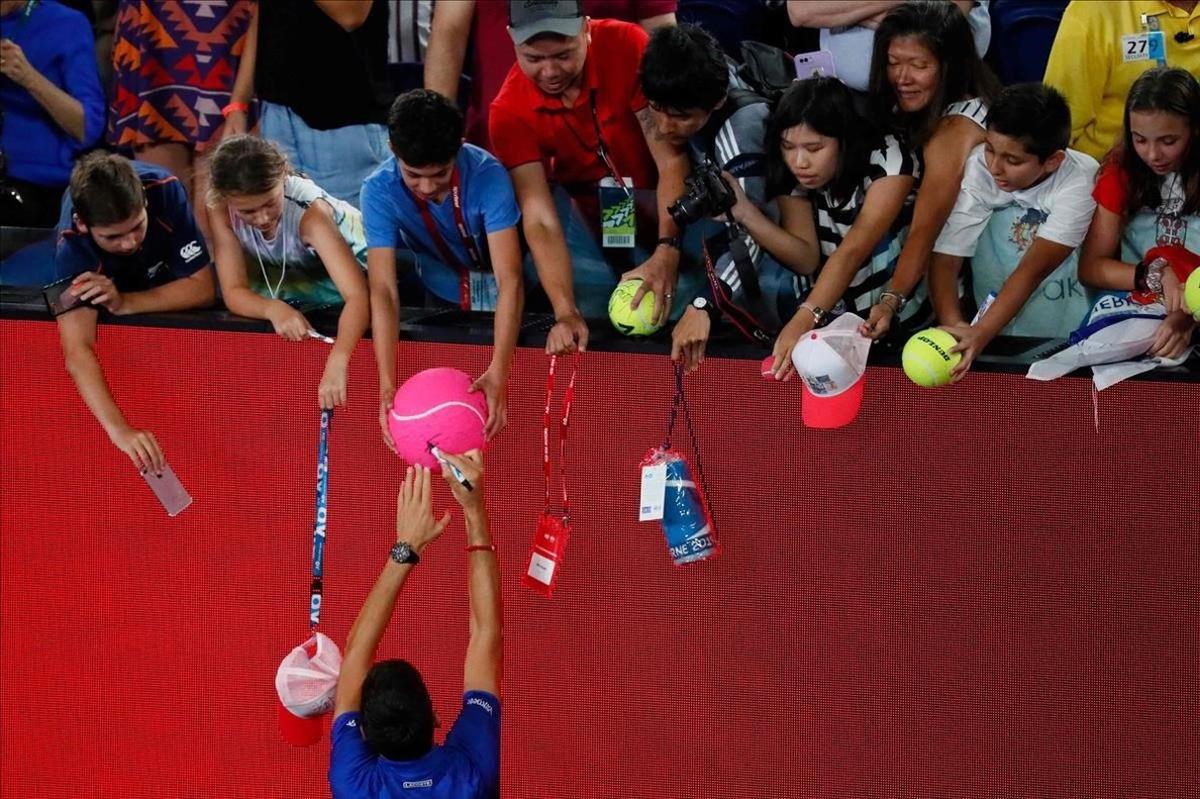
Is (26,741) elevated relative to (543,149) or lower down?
lower down

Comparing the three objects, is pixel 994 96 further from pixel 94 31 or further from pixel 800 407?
pixel 94 31

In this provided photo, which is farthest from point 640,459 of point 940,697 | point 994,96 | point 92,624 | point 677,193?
point 92,624

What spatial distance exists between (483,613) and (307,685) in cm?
53

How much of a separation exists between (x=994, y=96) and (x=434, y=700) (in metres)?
2.03

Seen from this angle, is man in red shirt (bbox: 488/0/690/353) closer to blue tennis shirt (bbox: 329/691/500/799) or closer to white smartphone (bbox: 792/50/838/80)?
white smartphone (bbox: 792/50/838/80)

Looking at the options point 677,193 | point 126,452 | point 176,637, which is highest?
point 677,193

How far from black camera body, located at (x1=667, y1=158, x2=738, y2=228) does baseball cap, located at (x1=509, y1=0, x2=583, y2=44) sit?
1.39ft

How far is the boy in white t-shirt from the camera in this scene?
117 inches

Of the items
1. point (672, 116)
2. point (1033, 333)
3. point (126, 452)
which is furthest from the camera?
point (126, 452)

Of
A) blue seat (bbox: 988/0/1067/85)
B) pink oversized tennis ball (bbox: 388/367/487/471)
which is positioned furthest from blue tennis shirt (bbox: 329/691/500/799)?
blue seat (bbox: 988/0/1067/85)

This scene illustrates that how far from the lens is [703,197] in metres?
3.10

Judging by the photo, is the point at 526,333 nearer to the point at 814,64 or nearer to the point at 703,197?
the point at 703,197

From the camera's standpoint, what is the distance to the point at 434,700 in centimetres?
381

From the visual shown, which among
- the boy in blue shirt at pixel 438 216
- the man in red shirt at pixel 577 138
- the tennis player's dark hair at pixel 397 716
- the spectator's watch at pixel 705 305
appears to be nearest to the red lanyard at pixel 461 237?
the boy in blue shirt at pixel 438 216
